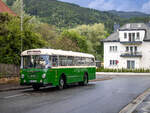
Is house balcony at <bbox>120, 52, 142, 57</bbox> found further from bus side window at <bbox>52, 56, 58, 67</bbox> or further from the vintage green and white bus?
bus side window at <bbox>52, 56, 58, 67</bbox>

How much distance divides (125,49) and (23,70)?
57.0 meters

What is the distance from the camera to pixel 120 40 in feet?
250

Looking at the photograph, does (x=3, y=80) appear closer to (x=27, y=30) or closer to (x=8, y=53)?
(x=8, y=53)

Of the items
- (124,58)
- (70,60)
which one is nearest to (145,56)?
(124,58)

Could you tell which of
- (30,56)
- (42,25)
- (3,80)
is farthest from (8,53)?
(42,25)

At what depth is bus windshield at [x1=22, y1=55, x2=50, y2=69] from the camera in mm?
21469

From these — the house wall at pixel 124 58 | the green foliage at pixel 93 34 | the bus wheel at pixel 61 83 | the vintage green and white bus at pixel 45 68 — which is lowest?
the bus wheel at pixel 61 83

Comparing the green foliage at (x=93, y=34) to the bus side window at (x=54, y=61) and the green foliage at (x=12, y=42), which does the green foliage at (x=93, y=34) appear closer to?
the green foliage at (x=12, y=42)

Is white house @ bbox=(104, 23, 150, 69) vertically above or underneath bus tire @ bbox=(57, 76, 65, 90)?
above

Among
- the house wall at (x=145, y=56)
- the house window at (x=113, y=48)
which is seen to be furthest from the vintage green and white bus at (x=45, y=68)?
the house window at (x=113, y=48)

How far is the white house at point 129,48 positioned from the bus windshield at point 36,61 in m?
54.6

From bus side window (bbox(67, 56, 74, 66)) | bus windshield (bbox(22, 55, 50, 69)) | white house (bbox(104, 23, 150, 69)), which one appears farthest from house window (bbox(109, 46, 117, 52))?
bus windshield (bbox(22, 55, 50, 69))

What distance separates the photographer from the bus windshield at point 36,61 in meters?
21.5

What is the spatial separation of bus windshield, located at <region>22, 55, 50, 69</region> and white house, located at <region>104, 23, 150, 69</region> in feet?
179
